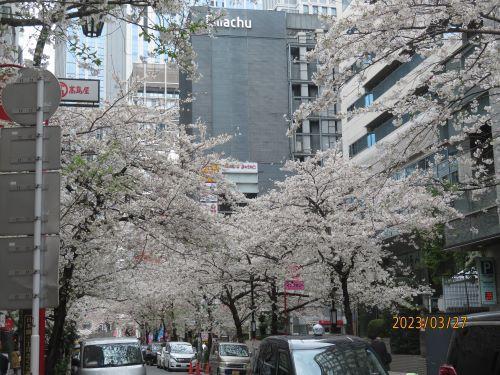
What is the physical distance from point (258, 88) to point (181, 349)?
47.5m

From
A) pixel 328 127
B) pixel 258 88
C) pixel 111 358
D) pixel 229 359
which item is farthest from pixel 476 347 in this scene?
pixel 328 127

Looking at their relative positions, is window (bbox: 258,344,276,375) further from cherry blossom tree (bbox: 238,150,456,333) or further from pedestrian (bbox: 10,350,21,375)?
pedestrian (bbox: 10,350,21,375)

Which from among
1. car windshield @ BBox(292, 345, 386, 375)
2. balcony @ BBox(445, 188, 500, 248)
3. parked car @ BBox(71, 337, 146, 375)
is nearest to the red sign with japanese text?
car windshield @ BBox(292, 345, 386, 375)

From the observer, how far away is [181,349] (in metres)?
41.7

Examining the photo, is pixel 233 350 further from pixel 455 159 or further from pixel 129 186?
pixel 455 159

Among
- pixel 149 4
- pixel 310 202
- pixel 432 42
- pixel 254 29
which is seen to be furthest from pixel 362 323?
pixel 254 29

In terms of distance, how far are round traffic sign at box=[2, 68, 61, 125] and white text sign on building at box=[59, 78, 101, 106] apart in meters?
5.88

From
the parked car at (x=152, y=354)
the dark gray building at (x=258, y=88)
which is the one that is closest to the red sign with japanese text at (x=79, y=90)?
the parked car at (x=152, y=354)

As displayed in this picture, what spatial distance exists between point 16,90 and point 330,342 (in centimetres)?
527

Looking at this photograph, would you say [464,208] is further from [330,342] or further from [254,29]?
[254,29]

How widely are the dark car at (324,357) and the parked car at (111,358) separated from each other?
8330mm

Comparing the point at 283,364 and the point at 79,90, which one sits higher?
the point at 79,90

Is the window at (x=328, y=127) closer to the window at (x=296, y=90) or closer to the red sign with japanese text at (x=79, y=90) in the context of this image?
the window at (x=296, y=90)

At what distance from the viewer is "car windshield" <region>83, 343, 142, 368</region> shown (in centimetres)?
1659
